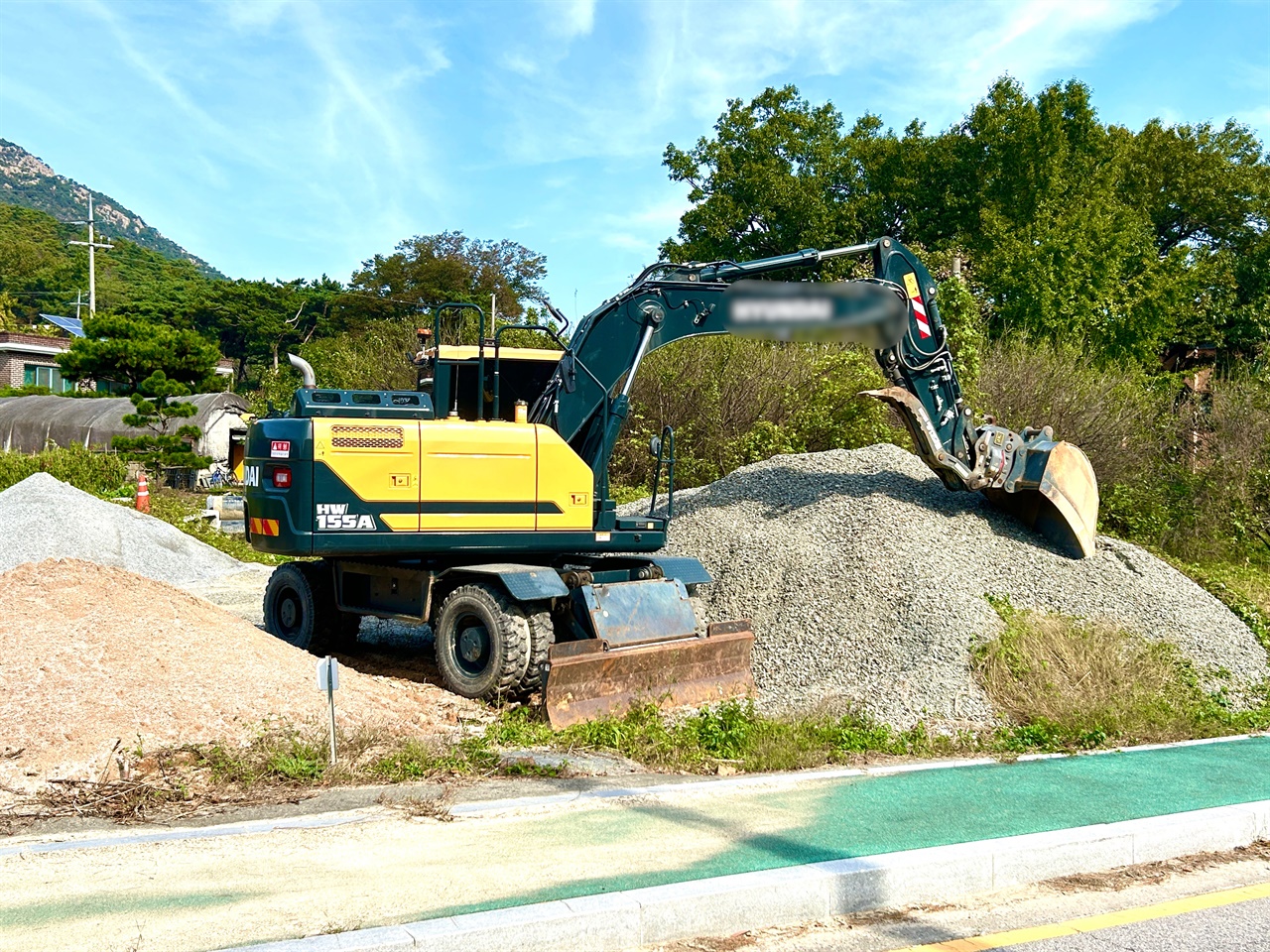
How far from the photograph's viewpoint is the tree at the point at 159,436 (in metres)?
29.8

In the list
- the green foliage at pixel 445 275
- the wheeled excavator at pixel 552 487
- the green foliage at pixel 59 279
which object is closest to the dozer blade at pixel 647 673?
the wheeled excavator at pixel 552 487

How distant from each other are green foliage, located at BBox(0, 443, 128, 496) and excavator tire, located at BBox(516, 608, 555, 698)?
19.5 metres

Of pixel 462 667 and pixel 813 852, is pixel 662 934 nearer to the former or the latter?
pixel 813 852

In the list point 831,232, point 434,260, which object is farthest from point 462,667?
point 434,260

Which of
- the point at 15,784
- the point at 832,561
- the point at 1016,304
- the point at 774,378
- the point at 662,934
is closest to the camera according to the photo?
the point at 662,934

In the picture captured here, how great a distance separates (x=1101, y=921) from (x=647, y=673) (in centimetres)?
497

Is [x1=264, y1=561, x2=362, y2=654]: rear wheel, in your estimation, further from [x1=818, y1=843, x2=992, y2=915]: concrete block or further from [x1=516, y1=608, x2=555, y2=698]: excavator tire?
[x1=818, y1=843, x2=992, y2=915]: concrete block

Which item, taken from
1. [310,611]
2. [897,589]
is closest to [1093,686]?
[897,589]

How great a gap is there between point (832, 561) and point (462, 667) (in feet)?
13.0

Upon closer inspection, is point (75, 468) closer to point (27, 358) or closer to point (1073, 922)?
point (1073, 922)

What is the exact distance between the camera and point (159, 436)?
99.8 feet

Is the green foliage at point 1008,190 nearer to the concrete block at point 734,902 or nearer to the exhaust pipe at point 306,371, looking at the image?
the exhaust pipe at point 306,371

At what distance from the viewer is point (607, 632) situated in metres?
9.79

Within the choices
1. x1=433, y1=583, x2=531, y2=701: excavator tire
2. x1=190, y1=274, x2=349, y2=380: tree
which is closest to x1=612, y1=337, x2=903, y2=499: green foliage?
x1=433, y1=583, x2=531, y2=701: excavator tire
